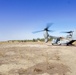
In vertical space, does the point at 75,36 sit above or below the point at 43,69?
above

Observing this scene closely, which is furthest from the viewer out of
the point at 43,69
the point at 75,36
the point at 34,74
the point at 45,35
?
the point at 45,35

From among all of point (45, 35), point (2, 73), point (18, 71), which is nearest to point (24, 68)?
point (18, 71)

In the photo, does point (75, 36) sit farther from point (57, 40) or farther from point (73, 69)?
point (73, 69)

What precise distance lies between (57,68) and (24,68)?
306cm

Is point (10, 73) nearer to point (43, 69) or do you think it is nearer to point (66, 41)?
point (43, 69)

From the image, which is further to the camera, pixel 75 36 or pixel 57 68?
pixel 75 36

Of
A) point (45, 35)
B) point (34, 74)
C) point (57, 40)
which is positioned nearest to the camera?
point (34, 74)

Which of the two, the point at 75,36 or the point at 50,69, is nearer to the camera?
the point at 50,69

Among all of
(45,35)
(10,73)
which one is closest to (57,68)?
(10,73)

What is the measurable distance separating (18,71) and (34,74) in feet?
5.52

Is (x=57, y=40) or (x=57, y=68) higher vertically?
(x=57, y=40)

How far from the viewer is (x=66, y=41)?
190 feet

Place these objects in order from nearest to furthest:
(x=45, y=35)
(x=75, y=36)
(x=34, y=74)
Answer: (x=34, y=74), (x=75, y=36), (x=45, y=35)

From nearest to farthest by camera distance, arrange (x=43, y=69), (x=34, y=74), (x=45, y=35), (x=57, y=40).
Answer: (x=34, y=74) < (x=43, y=69) < (x=57, y=40) < (x=45, y=35)
